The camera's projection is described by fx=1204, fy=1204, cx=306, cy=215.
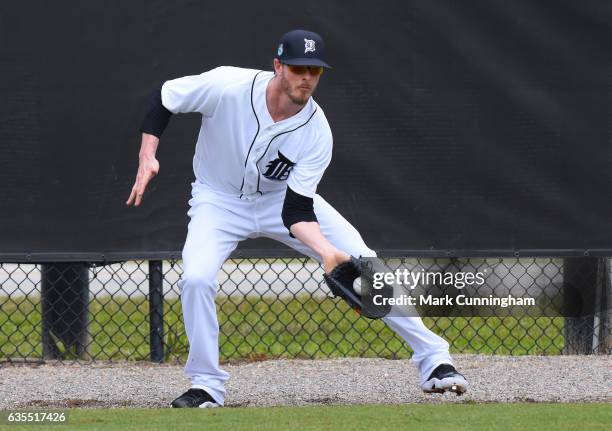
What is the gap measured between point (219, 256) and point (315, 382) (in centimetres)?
112

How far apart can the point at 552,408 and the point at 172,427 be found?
1.60 m

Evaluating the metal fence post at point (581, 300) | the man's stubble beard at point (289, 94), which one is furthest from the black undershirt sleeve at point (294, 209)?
the metal fence post at point (581, 300)

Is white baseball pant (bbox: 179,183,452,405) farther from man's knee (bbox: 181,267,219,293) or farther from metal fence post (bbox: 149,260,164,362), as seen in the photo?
metal fence post (bbox: 149,260,164,362)

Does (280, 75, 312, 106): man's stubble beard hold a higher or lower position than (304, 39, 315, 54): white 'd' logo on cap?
lower

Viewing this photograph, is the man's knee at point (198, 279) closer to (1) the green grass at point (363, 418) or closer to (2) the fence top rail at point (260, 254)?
(1) the green grass at point (363, 418)

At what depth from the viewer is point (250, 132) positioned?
5336 millimetres

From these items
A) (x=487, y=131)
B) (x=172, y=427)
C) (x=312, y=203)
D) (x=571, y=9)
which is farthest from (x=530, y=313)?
(x=172, y=427)

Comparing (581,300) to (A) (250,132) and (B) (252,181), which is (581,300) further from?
(A) (250,132)

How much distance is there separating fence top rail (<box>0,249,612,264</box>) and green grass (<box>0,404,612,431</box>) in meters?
1.51

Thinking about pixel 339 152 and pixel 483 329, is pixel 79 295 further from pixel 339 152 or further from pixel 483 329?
pixel 483 329

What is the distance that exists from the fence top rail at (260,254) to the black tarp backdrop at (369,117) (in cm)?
2

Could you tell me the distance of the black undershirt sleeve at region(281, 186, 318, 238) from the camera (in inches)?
204

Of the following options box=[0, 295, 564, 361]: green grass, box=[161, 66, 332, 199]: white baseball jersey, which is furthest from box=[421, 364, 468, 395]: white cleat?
box=[0, 295, 564, 361]: green grass

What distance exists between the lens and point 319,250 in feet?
16.6
